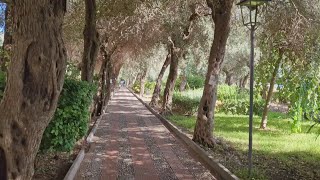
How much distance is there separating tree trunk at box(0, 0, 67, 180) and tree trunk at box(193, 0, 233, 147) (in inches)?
277

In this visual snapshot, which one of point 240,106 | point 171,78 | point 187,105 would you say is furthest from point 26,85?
point 240,106

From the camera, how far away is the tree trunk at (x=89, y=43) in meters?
12.1

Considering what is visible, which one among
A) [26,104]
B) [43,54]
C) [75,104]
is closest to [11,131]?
[26,104]

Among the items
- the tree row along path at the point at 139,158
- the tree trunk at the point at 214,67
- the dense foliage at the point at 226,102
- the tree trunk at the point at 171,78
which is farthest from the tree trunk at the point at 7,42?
the dense foliage at the point at 226,102

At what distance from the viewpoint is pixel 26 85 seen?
4.44 metres

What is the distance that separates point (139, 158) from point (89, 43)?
4770mm

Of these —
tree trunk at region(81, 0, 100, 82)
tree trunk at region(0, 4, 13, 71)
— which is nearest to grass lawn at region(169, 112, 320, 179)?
tree trunk at region(81, 0, 100, 82)

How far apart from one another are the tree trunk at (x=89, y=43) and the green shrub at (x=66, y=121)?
14.1 ft

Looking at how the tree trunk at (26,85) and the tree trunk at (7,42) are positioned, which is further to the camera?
the tree trunk at (7,42)

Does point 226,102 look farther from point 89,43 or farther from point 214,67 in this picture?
point 214,67

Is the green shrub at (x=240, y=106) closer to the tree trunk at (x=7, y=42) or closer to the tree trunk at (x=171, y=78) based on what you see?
the tree trunk at (x=171, y=78)

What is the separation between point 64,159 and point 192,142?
12.0 feet

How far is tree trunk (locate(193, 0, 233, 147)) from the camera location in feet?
35.9

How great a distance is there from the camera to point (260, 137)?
522 inches
